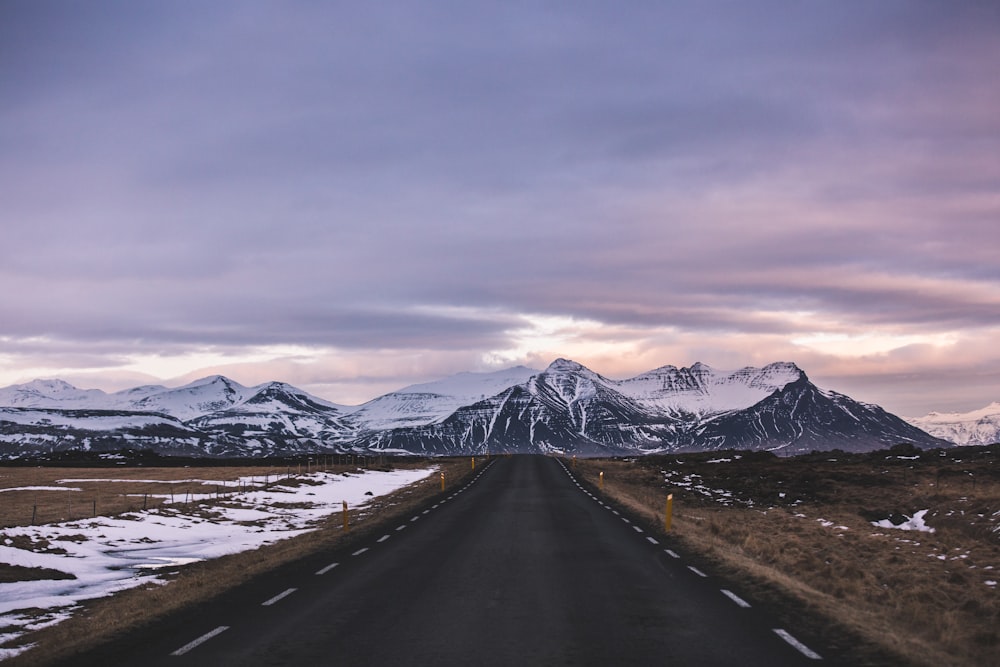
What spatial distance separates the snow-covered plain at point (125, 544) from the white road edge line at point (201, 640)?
7.39ft

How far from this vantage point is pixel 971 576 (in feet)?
63.8

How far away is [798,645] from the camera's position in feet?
33.4

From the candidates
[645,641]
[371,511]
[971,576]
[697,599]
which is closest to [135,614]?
[645,641]

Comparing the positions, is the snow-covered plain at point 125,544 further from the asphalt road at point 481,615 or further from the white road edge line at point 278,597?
the white road edge line at point 278,597

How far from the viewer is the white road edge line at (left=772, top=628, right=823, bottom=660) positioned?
963 cm

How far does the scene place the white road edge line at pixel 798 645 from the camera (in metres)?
9.63

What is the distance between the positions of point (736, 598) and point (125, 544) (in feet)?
59.1

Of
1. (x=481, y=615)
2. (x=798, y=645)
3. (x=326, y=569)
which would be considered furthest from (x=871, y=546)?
(x=481, y=615)

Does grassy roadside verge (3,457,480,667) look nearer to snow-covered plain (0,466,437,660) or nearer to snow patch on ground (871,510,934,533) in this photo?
snow-covered plain (0,466,437,660)

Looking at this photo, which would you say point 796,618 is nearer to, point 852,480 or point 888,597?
point 888,597

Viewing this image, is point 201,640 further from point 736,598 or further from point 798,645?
point 736,598

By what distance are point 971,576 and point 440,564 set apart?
1231 centimetres

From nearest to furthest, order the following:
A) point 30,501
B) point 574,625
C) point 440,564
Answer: point 574,625 < point 440,564 < point 30,501

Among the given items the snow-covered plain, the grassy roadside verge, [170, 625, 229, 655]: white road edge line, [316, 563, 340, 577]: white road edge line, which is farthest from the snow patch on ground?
[170, 625, 229, 655]: white road edge line
